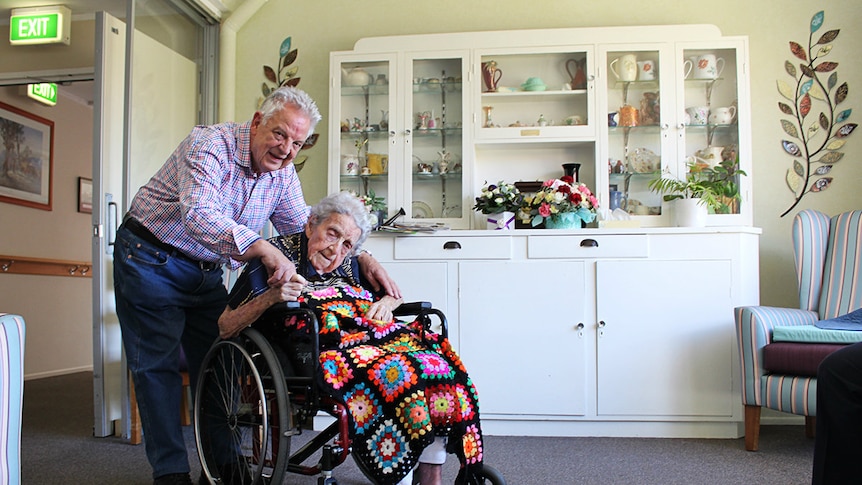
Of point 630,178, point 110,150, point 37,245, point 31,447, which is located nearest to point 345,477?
point 31,447

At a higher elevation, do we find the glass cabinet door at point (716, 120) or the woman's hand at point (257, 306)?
the glass cabinet door at point (716, 120)

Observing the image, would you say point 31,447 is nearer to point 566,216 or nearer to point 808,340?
point 566,216

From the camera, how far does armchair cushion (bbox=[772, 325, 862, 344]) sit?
2.83 m

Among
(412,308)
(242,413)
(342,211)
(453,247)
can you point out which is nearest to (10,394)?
(242,413)

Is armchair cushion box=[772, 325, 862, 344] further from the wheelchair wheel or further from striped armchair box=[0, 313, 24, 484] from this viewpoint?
striped armchair box=[0, 313, 24, 484]

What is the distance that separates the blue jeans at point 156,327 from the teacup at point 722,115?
9.20 feet

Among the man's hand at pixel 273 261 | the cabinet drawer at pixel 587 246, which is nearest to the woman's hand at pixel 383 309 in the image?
the man's hand at pixel 273 261

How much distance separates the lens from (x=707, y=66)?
3705mm

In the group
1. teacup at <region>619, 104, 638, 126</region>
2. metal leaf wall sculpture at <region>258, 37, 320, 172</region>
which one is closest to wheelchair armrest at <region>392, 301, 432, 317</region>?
teacup at <region>619, 104, 638, 126</region>

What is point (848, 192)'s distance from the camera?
3.73 metres

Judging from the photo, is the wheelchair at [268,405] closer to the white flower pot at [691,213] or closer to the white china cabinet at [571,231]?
the white china cabinet at [571,231]

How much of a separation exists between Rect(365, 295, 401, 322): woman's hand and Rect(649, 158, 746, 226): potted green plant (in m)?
1.99

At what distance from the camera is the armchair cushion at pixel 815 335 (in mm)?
2832

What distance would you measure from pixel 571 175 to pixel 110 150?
94.1 inches
